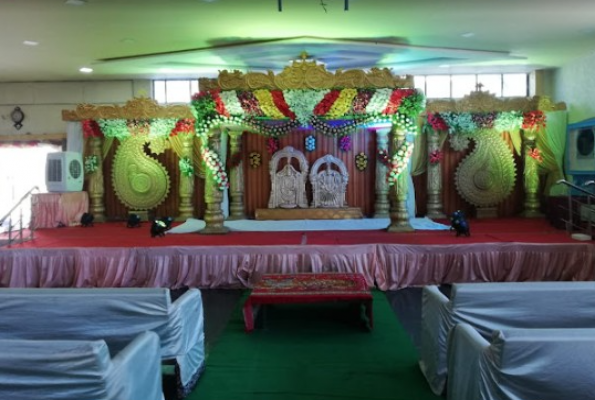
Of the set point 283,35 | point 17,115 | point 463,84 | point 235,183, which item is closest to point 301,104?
point 283,35

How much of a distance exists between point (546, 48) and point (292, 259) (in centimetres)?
596

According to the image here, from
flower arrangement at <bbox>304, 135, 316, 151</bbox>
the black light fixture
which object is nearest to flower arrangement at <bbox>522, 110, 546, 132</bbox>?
flower arrangement at <bbox>304, 135, 316, 151</bbox>

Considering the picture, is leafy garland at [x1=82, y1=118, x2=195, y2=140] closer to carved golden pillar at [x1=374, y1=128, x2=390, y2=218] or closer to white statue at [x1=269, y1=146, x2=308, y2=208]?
white statue at [x1=269, y1=146, x2=308, y2=208]

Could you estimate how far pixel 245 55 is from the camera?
9.09m

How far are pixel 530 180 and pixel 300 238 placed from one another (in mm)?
5459

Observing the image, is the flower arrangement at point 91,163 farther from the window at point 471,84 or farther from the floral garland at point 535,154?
the floral garland at point 535,154

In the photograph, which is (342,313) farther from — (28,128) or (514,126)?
(28,128)

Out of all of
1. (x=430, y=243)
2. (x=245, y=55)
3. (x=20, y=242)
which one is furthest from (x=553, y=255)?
(x=20, y=242)

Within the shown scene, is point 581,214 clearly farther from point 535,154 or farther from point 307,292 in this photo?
point 307,292

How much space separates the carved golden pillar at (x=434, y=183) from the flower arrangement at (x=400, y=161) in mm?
2730

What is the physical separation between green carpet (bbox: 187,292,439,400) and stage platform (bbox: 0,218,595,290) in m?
1.21

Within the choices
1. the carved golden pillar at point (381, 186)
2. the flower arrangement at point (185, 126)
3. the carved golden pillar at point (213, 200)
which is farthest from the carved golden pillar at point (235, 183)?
the carved golden pillar at point (381, 186)

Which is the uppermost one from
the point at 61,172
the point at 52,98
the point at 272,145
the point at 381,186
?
the point at 52,98

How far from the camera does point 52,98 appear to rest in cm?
1133
